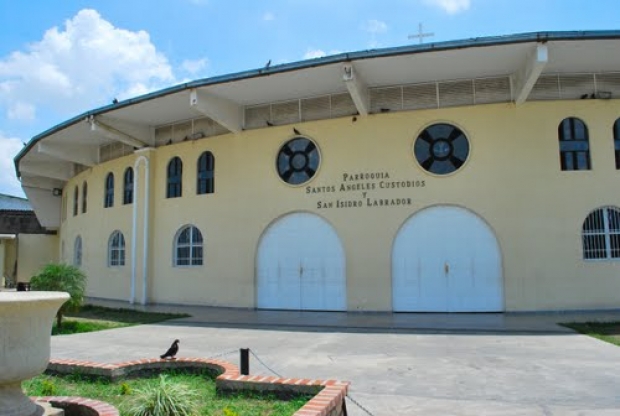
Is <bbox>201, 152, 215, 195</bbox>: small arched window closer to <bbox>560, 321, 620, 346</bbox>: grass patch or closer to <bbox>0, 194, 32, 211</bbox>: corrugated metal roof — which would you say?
<bbox>560, 321, 620, 346</bbox>: grass patch

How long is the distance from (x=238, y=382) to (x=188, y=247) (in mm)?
10984

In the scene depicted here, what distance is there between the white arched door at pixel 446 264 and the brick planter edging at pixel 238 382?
7.69 m

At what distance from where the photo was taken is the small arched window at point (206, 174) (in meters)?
15.4

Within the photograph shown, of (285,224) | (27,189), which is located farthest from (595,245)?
(27,189)

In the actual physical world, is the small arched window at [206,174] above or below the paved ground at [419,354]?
above

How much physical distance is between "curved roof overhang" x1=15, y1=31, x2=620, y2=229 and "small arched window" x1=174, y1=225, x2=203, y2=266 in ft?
11.1

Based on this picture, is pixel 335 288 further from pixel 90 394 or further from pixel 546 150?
pixel 90 394

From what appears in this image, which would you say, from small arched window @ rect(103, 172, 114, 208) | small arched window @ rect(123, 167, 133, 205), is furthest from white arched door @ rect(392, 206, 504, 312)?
small arched window @ rect(103, 172, 114, 208)

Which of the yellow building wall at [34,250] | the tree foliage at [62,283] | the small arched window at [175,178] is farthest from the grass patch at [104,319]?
the yellow building wall at [34,250]

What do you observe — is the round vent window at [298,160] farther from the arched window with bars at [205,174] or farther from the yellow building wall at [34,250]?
the yellow building wall at [34,250]

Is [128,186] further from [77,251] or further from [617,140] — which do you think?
[617,140]

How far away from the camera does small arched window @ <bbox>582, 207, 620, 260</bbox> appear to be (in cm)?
1220

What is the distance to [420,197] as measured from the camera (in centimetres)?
1284

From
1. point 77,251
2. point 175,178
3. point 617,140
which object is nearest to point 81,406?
point 175,178
